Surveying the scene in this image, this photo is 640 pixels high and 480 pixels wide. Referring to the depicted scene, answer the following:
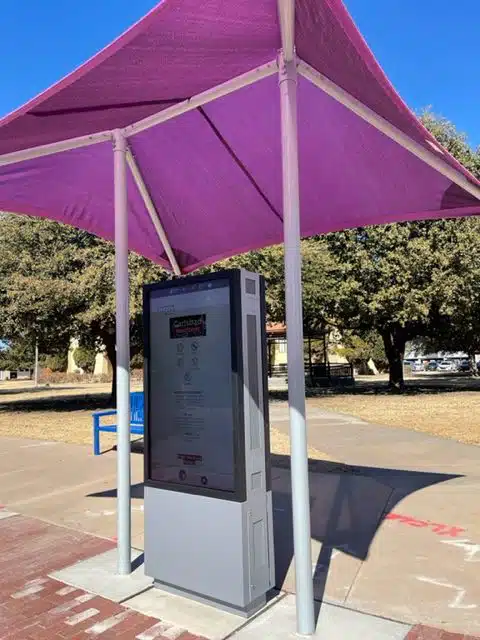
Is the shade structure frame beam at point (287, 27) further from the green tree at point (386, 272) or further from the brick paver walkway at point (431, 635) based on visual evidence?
the green tree at point (386, 272)

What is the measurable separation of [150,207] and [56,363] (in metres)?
61.4

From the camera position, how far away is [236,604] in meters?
3.58

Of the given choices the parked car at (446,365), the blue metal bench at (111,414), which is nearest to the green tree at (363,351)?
the parked car at (446,365)

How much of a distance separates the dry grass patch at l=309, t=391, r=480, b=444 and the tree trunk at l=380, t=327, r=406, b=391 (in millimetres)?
3945

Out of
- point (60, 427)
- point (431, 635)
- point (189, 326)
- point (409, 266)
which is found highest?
point (409, 266)

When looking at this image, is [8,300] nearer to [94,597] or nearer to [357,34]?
[94,597]

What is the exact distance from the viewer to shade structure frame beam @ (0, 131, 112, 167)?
4.58 meters

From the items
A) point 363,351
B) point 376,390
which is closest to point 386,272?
point 376,390

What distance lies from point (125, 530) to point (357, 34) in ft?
12.3

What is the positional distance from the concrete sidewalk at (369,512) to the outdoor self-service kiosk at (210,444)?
2.41 ft

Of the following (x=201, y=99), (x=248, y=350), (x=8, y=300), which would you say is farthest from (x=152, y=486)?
(x=8, y=300)

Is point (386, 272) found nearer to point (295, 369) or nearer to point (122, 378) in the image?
point (122, 378)

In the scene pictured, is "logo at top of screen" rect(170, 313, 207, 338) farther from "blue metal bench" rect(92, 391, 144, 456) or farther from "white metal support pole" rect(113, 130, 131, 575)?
"blue metal bench" rect(92, 391, 144, 456)

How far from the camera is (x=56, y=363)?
209 feet
